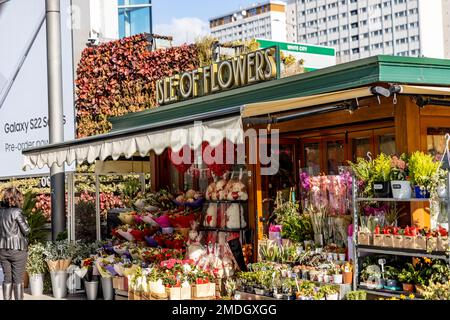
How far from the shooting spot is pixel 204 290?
29.7ft

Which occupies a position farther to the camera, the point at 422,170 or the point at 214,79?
the point at 214,79

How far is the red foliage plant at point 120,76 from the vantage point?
18.8 meters

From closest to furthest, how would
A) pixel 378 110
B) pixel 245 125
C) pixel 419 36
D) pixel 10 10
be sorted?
pixel 378 110 → pixel 245 125 → pixel 10 10 → pixel 419 36

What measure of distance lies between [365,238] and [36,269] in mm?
6402

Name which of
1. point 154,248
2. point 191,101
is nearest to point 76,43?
point 191,101

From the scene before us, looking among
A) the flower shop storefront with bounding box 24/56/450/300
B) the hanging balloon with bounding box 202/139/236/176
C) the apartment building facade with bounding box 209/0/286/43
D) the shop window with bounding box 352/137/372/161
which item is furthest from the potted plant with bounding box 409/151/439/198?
the apartment building facade with bounding box 209/0/286/43

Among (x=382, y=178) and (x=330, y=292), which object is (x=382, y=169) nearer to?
(x=382, y=178)

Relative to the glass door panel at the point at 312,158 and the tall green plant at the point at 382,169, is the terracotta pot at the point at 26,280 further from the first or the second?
the tall green plant at the point at 382,169

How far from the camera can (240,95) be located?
10352 mm

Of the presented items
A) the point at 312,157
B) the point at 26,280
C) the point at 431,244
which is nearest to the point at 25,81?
the point at 26,280

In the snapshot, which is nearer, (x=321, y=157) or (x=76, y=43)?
(x=321, y=157)

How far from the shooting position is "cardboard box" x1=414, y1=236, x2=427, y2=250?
687 centimetres
